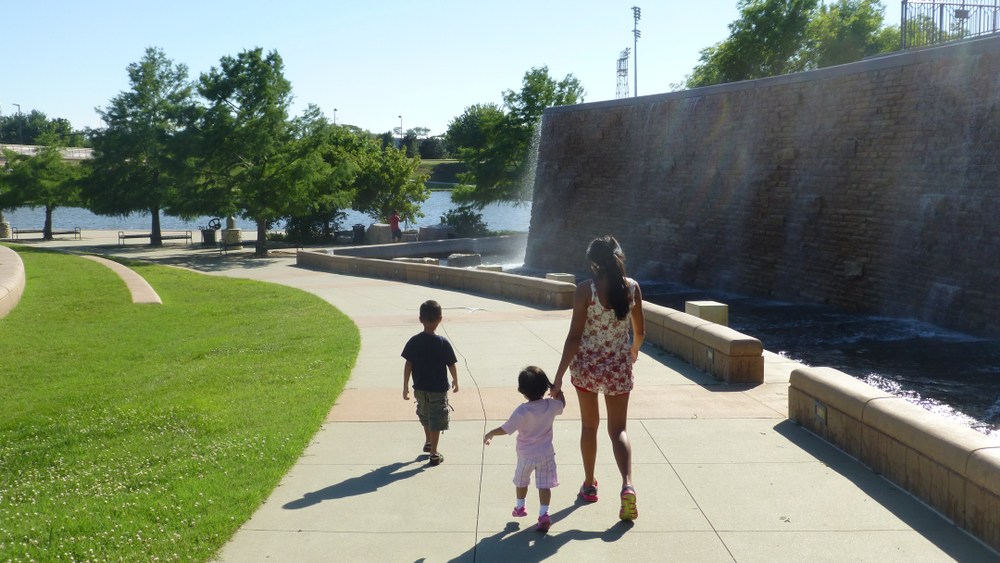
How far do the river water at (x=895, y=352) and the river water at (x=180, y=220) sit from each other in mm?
48636

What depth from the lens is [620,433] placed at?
196 inches

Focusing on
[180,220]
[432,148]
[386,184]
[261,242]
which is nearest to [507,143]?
[386,184]

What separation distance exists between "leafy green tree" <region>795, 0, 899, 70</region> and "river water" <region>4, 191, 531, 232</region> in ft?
84.6

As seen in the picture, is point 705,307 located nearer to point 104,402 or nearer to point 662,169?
point 104,402

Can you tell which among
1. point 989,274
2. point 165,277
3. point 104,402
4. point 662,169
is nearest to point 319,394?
point 104,402

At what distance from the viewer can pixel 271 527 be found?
477 cm

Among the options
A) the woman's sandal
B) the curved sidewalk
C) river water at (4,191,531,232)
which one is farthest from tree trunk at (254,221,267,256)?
river water at (4,191,531,232)

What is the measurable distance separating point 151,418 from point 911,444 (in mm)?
6233

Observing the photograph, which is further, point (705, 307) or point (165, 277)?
point (165, 277)

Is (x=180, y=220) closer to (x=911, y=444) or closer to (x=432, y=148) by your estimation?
(x=432, y=148)

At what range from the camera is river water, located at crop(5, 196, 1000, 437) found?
1019cm

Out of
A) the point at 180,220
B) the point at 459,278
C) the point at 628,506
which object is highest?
the point at 180,220

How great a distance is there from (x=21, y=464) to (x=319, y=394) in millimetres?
2667

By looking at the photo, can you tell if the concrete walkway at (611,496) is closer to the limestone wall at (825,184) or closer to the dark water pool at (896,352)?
the dark water pool at (896,352)
